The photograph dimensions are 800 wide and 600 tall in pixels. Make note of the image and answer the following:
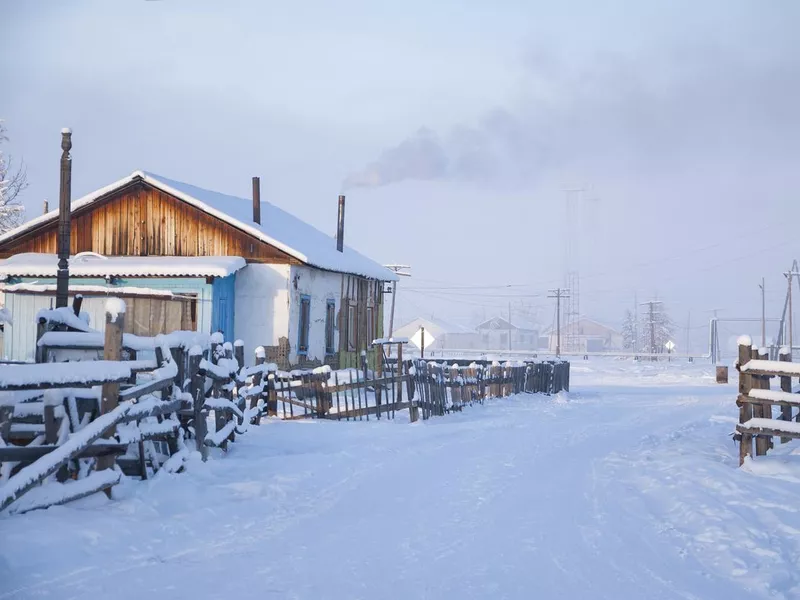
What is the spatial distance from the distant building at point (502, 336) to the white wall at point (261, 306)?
120566 mm

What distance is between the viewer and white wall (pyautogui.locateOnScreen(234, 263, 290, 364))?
25.1 metres

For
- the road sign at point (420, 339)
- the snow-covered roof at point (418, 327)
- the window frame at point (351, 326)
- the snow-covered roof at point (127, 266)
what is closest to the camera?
the snow-covered roof at point (127, 266)

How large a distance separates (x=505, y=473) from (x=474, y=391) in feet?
38.6

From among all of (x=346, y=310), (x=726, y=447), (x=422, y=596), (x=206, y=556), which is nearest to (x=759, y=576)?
(x=422, y=596)

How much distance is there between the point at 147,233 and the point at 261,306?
437cm

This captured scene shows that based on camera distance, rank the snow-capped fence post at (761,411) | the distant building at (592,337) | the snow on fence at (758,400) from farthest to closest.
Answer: the distant building at (592,337), the snow-capped fence post at (761,411), the snow on fence at (758,400)

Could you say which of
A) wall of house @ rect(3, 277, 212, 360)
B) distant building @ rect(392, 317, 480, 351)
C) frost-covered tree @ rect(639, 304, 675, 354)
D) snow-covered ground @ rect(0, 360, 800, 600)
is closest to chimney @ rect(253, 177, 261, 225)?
wall of house @ rect(3, 277, 212, 360)

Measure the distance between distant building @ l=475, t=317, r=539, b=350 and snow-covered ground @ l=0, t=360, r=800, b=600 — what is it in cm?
13321

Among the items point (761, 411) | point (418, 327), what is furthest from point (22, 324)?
point (418, 327)

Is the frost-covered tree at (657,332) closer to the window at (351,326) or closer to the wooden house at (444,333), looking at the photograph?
the wooden house at (444,333)

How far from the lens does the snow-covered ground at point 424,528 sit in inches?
236

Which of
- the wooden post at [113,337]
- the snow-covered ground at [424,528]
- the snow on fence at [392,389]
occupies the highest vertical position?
the wooden post at [113,337]

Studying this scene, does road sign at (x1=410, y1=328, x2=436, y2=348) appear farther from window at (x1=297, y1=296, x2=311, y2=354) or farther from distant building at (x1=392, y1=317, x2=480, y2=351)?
distant building at (x1=392, y1=317, x2=480, y2=351)

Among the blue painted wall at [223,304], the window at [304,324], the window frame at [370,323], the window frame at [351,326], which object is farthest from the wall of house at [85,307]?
the window frame at [370,323]
